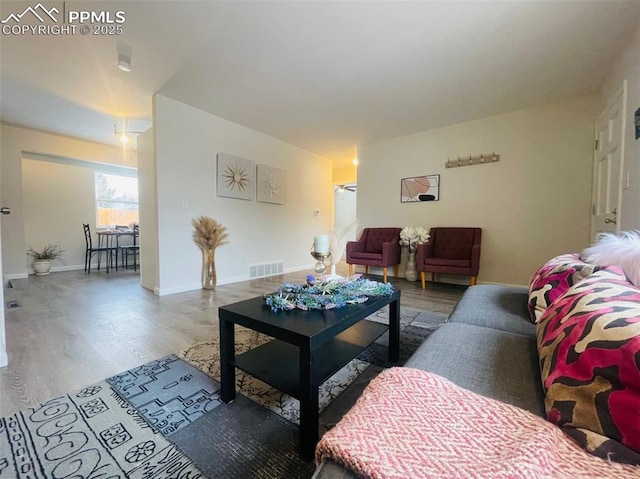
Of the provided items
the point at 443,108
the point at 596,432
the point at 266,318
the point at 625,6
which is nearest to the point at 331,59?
the point at 443,108

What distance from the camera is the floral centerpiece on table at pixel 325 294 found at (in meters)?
1.24

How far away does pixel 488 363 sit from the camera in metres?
0.76

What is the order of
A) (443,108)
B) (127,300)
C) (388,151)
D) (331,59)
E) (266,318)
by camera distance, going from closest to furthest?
(266,318), (331,59), (127,300), (443,108), (388,151)

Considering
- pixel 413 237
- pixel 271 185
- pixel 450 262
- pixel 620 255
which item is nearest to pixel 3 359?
pixel 620 255

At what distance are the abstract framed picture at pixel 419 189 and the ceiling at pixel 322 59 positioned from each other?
866 millimetres

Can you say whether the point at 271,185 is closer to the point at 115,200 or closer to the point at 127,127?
the point at 127,127

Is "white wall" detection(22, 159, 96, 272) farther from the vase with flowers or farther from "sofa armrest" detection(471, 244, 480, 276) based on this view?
"sofa armrest" detection(471, 244, 480, 276)

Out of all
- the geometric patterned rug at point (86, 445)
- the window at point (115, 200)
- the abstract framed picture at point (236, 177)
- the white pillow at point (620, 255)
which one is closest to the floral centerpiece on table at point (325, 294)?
the geometric patterned rug at point (86, 445)

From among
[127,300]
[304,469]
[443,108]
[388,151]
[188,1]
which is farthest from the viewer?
[388,151]

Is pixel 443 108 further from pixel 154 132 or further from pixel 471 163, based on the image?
pixel 154 132

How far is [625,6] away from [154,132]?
14.2ft

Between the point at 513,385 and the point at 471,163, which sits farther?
the point at 471,163

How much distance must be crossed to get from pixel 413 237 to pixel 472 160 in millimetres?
1386

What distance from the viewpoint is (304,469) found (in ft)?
2.88
